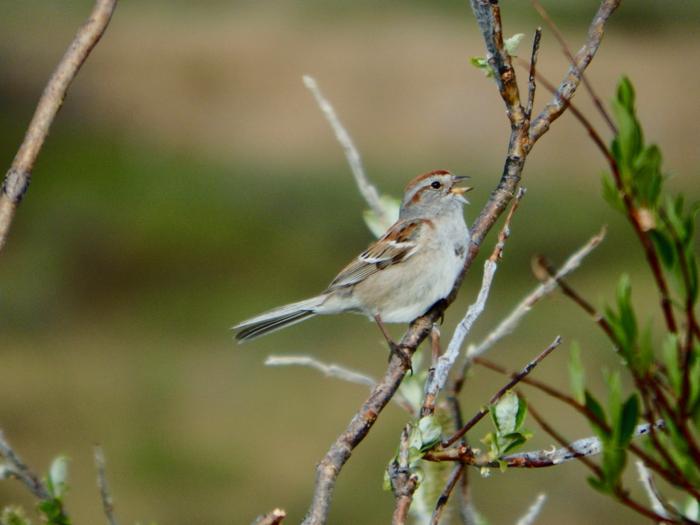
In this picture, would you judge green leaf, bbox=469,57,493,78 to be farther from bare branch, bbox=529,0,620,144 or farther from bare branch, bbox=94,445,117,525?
bare branch, bbox=94,445,117,525

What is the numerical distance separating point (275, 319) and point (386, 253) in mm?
640

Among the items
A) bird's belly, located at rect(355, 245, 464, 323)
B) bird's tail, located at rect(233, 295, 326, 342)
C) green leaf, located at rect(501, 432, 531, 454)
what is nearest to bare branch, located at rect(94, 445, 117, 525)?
green leaf, located at rect(501, 432, 531, 454)

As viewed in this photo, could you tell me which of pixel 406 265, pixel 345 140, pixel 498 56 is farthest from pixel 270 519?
pixel 406 265

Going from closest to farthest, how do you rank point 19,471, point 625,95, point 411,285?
1. point 625,95
2. point 19,471
3. point 411,285

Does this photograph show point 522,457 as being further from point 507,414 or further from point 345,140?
point 345,140

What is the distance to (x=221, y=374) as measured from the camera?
36.2 ft

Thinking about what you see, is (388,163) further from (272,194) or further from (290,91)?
(290,91)

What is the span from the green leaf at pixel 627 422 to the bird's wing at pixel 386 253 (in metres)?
3.35

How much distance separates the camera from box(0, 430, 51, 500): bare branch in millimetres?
1924

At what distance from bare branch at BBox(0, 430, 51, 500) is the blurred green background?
6.38m

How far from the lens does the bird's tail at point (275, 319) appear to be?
13.4 feet

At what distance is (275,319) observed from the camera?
419 centimetres

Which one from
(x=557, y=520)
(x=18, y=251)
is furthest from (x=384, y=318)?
(x=18, y=251)

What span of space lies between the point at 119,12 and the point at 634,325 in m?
19.0
